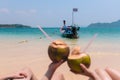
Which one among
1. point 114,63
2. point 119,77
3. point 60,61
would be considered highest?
point 60,61

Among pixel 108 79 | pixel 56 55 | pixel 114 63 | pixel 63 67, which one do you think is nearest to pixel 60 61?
pixel 56 55

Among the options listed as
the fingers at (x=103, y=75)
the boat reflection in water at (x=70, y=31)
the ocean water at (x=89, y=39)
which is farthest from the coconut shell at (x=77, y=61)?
the boat reflection in water at (x=70, y=31)

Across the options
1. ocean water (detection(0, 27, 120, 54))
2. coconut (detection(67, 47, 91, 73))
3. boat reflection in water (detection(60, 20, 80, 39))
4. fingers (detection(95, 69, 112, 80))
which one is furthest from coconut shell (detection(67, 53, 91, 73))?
boat reflection in water (detection(60, 20, 80, 39))

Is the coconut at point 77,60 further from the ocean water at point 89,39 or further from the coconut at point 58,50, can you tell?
the ocean water at point 89,39

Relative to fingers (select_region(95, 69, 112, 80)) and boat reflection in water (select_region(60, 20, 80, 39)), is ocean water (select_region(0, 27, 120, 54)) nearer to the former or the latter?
fingers (select_region(95, 69, 112, 80))

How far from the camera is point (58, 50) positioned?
269 centimetres

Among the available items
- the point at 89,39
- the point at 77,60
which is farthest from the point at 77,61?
the point at 89,39

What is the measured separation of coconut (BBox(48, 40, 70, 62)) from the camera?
270cm

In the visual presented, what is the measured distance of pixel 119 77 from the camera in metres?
3.02

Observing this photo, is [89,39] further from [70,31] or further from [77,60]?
[77,60]

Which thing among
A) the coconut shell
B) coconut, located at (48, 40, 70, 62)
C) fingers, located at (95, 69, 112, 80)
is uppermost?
coconut, located at (48, 40, 70, 62)

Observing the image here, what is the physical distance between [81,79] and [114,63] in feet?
9.05

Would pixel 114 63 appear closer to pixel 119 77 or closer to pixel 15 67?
pixel 15 67

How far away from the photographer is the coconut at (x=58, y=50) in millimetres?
2699
